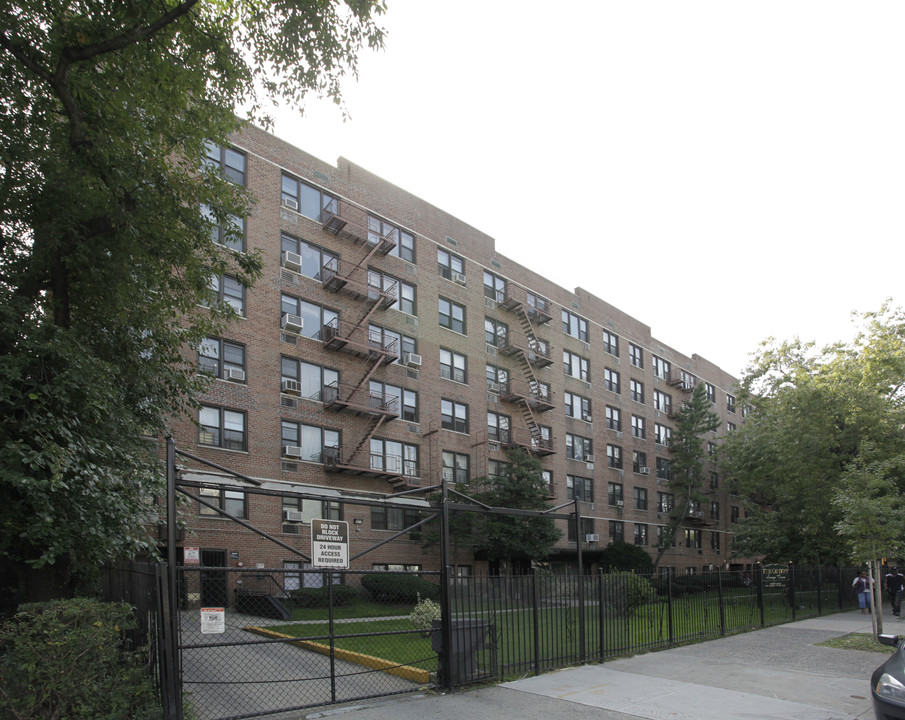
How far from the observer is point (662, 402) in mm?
54406

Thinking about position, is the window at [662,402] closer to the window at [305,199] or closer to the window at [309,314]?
the window at [309,314]

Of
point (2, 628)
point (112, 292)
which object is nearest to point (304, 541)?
point (112, 292)

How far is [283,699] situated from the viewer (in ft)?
34.9

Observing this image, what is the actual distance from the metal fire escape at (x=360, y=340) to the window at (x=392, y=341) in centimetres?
5

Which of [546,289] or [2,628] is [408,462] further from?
[2,628]

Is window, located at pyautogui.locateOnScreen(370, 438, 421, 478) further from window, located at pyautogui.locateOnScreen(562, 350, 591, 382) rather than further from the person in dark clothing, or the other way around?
the person in dark clothing

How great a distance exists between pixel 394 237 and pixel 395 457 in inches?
406

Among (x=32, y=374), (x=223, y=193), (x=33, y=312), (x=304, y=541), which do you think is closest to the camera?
(x=32, y=374)

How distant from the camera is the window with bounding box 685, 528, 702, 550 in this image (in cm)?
5327

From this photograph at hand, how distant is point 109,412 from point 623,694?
8673mm

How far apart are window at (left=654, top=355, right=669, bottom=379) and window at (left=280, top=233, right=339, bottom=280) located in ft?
103

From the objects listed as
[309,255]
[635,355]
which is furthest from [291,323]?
[635,355]

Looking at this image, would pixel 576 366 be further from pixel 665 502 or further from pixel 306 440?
pixel 306 440

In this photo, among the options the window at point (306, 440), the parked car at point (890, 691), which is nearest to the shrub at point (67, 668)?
the parked car at point (890, 691)
